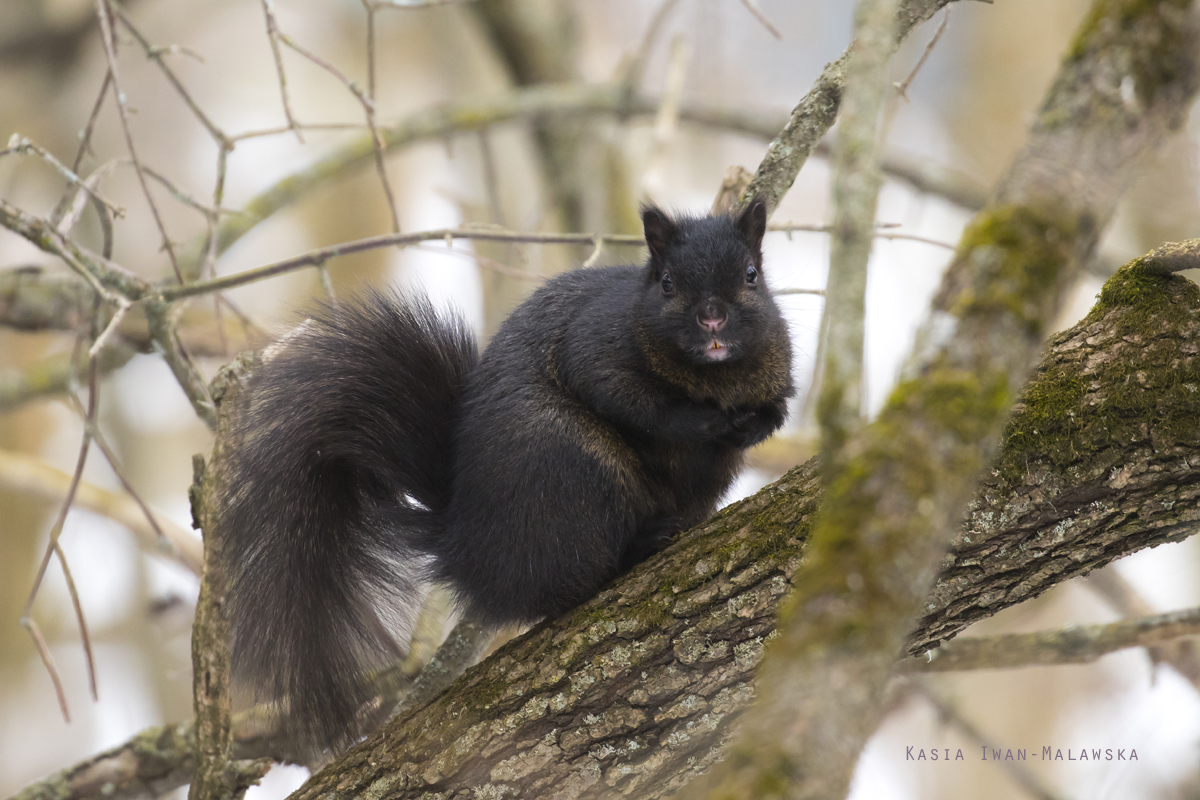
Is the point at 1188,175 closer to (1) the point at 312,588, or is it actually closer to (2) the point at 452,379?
(2) the point at 452,379

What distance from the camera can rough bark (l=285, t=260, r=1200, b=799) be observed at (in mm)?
2043

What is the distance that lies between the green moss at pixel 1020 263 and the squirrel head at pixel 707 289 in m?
1.56

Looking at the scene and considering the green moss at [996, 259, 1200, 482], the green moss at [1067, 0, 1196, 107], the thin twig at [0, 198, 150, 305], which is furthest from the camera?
the thin twig at [0, 198, 150, 305]

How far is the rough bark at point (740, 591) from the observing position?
2.04 meters

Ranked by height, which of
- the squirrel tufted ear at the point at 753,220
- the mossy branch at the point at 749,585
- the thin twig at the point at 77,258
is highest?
the thin twig at the point at 77,258

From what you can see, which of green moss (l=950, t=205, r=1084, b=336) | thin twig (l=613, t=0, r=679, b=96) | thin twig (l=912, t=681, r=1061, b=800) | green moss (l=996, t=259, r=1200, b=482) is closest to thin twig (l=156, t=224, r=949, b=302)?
green moss (l=996, t=259, r=1200, b=482)

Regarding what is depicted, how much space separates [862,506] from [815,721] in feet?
0.85

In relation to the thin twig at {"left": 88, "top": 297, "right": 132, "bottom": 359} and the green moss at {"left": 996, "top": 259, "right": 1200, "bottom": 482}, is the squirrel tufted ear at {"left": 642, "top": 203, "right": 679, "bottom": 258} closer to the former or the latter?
the green moss at {"left": 996, "top": 259, "right": 1200, "bottom": 482}

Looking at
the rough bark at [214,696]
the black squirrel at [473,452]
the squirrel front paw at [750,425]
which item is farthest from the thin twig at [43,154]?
the squirrel front paw at [750,425]

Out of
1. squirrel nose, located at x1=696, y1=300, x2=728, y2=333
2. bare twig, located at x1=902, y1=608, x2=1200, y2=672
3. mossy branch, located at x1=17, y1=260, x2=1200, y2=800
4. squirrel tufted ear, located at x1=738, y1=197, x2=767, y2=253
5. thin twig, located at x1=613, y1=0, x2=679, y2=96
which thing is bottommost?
bare twig, located at x1=902, y1=608, x2=1200, y2=672

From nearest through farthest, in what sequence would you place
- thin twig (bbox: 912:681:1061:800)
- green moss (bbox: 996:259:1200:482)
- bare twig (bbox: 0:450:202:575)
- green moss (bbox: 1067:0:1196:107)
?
green moss (bbox: 1067:0:1196:107) < green moss (bbox: 996:259:1200:482) < thin twig (bbox: 912:681:1061:800) < bare twig (bbox: 0:450:202:575)

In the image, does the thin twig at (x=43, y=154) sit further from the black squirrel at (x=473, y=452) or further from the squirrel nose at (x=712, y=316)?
the squirrel nose at (x=712, y=316)

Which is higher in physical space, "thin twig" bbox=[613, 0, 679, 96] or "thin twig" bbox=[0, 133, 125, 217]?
"thin twig" bbox=[613, 0, 679, 96]

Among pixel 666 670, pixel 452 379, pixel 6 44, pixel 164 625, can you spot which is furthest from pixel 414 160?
pixel 666 670
